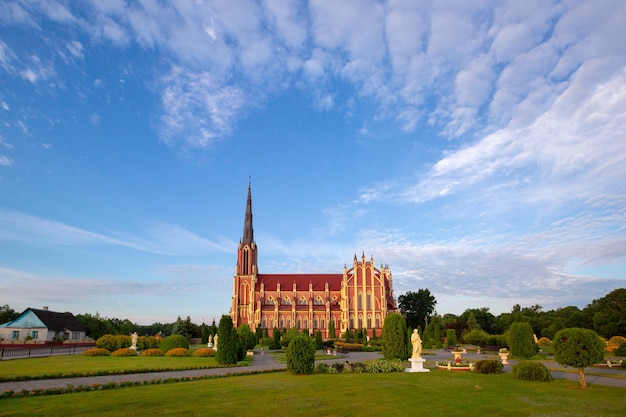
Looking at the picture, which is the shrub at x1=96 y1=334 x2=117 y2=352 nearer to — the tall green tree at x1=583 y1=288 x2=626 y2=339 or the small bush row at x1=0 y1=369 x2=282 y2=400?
the small bush row at x1=0 y1=369 x2=282 y2=400

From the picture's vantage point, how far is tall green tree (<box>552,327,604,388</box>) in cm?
1577

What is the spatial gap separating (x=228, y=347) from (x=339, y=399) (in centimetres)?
1479

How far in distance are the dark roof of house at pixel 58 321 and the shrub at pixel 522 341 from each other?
50.4 m

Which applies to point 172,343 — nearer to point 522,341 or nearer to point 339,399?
point 339,399

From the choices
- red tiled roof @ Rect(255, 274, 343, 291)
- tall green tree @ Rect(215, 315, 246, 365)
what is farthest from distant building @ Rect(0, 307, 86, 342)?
tall green tree @ Rect(215, 315, 246, 365)

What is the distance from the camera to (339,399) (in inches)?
504

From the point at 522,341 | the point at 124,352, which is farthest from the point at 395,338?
the point at 124,352

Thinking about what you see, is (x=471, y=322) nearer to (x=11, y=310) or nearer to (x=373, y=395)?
(x=373, y=395)

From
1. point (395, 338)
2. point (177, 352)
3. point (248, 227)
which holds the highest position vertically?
point (248, 227)

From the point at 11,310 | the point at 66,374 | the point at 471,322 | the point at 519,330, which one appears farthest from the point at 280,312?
the point at 66,374

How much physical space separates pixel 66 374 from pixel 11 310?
51.0 m

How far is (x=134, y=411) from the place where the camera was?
1099 cm

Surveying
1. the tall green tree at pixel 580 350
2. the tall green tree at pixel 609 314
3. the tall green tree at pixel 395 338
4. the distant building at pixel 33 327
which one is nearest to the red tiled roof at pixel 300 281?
the distant building at pixel 33 327

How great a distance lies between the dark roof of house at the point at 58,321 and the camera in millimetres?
50547
